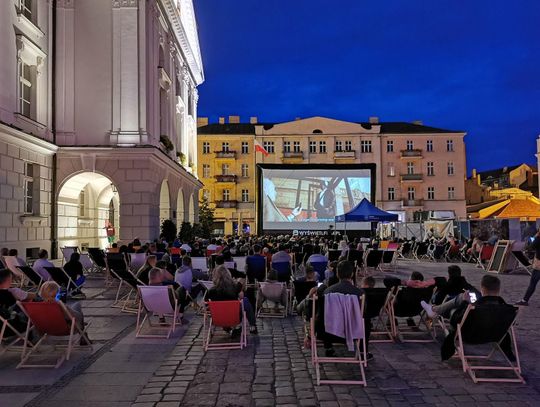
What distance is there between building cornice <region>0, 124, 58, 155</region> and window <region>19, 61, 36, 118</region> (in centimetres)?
108

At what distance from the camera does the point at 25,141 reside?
685 inches

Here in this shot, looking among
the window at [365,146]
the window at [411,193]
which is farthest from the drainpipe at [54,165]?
the window at [411,193]

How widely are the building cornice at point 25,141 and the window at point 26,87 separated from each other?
1.08 m

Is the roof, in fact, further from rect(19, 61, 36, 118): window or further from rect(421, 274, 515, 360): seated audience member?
rect(421, 274, 515, 360): seated audience member

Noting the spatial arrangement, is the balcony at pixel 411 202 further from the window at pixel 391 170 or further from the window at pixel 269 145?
the window at pixel 269 145

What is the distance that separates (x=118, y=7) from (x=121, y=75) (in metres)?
A: 2.56

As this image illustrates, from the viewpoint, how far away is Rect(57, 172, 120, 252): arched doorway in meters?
20.5

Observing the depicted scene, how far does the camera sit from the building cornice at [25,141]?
15992mm

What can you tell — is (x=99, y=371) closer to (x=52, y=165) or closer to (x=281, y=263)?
(x=281, y=263)

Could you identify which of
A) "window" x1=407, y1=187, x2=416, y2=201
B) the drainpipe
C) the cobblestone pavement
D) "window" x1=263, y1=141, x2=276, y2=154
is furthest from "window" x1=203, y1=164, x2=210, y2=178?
the cobblestone pavement

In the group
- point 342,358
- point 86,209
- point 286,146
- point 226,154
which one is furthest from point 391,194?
point 342,358

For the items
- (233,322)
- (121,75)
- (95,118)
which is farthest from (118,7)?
(233,322)

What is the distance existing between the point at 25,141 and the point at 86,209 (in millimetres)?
6585

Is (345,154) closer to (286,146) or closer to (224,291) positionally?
(286,146)
